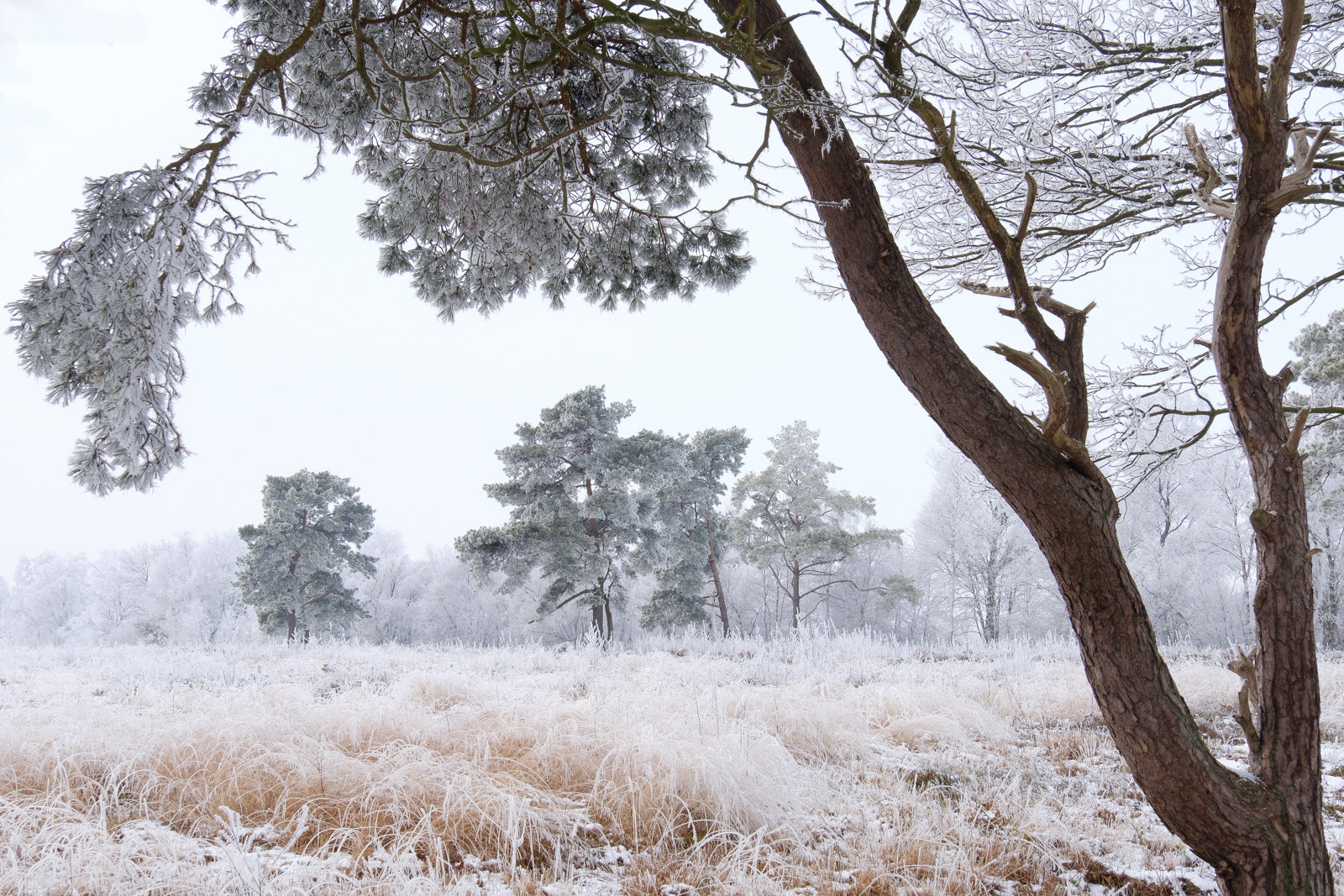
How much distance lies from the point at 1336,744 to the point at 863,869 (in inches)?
175

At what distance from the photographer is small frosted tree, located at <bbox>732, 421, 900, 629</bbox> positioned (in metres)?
17.0

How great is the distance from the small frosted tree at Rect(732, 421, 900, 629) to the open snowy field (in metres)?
12.3

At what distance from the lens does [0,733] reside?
2.96m

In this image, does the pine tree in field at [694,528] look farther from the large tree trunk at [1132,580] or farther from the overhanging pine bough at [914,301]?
the large tree trunk at [1132,580]

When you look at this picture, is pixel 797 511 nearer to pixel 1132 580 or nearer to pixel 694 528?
pixel 694 528

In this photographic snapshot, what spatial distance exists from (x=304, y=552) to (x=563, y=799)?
18026mm

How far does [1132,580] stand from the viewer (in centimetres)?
175

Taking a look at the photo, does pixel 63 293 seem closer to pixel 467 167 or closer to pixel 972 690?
pixel 467 167

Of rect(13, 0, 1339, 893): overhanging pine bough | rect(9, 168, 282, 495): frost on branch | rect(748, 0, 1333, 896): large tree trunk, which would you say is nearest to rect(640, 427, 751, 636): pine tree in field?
rect(13, 0, 1339, 893): overhanging pine bough

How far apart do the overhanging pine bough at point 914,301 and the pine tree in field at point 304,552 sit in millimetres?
16780

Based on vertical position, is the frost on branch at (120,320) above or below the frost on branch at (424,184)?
below

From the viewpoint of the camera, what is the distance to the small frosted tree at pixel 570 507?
14102 millimetres

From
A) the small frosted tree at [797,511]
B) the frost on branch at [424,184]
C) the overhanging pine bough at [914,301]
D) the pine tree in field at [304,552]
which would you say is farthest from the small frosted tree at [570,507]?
the overhanging pine bough at [914,301]

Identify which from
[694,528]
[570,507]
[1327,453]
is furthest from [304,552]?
[1327,453]
